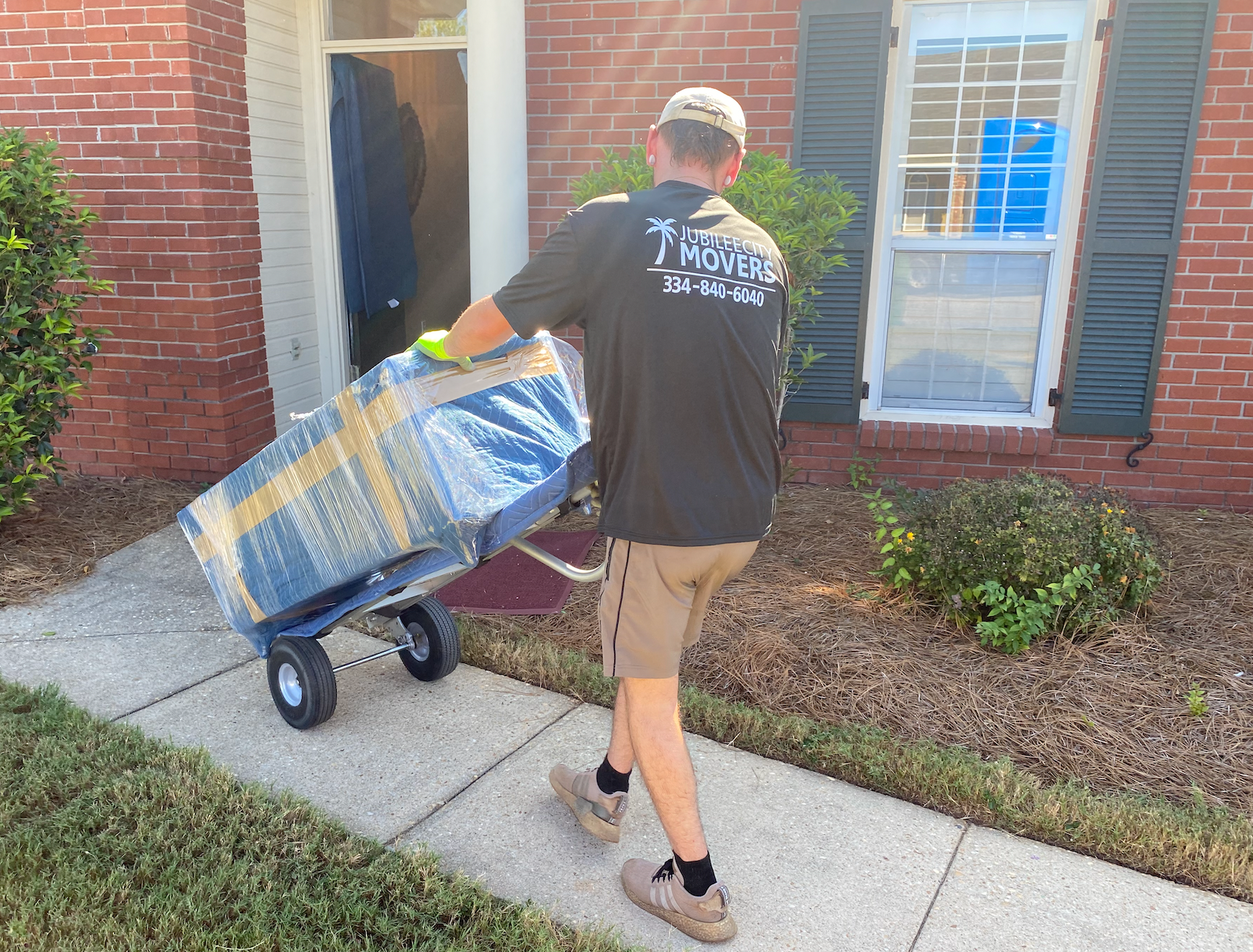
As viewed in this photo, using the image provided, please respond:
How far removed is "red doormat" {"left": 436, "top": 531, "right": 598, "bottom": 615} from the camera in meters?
4.32

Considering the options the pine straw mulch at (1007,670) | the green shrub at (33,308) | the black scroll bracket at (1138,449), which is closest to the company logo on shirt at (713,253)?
the pine straw mulch at (1007,670)

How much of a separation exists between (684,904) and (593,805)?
1.53 ft

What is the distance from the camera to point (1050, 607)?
12.5 feet

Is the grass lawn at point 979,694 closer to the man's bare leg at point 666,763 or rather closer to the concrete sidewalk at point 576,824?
the concrete sidewalk at point 576,824

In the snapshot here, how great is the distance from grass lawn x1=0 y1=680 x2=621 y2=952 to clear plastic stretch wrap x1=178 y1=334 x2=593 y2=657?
25.4 inches

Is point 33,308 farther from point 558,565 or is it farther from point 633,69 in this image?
point 558,565

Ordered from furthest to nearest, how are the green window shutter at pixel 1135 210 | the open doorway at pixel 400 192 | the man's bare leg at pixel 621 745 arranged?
the open doorway at pixel 400 192 → the green window shutter at pixel 1135 210 → the man's bare leg at pixel 621 745

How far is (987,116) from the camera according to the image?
5266 millimetres

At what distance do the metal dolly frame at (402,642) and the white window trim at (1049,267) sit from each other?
3.03 meters

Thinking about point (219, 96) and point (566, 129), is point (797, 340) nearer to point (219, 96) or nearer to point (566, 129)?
point (566, 129)

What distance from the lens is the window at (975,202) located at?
516cm

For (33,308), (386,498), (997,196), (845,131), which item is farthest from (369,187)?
(386,498)

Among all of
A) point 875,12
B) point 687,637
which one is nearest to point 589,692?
point 687,637

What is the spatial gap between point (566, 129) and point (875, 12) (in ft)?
5.89
